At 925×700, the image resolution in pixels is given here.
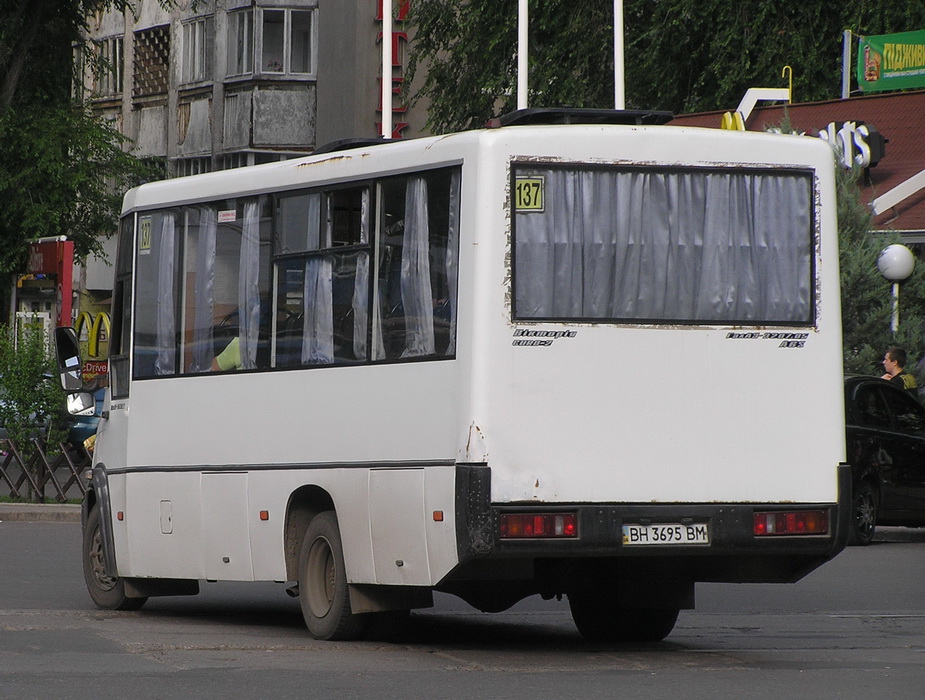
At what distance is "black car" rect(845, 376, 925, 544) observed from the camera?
2070 cm

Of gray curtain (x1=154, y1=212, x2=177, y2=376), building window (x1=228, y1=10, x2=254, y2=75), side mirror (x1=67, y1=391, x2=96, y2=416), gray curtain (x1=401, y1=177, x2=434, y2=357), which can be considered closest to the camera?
gray curtain (x1=401, y1=177, x2=434, y2=357)

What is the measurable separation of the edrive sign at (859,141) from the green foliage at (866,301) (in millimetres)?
4038

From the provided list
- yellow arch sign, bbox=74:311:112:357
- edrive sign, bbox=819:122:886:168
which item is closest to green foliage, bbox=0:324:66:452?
edrive sign, bbox=819:122:886:168

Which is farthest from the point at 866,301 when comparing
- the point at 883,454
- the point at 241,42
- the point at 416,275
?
the point at 241,42

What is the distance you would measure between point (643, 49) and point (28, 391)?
17.9 m

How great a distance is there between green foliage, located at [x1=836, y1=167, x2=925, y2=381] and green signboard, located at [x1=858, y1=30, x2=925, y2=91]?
607 centimetres

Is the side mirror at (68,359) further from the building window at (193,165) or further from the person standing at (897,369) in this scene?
the building window at (193,165)

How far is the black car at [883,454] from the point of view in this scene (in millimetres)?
20703

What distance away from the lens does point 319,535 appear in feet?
37.2

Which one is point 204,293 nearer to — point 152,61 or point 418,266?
point 418,266

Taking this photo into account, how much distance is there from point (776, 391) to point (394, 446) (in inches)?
79.9

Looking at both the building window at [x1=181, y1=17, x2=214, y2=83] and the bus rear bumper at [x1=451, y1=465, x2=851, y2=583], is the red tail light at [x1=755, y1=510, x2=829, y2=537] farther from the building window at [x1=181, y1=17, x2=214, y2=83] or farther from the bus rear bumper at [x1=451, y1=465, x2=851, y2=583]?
the building window at [x1=181, y1=17, x2=214, y2=83]

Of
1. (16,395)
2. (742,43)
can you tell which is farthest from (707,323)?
(742,43)

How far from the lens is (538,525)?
10023mm
